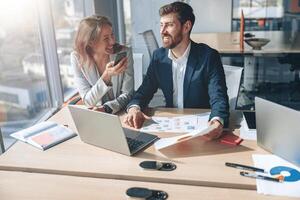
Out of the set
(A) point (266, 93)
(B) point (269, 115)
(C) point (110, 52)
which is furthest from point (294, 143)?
(A) point (266, 93)

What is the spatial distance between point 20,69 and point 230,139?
175 centimetres

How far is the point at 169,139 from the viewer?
1.54 metres

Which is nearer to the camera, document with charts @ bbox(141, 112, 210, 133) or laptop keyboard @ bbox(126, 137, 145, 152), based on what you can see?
laptop keyboard @ bbox(126, 137, 145, 152)

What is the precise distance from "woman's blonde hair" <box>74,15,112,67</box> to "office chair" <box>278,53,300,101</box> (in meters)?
2.25

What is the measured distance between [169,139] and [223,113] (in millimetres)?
317

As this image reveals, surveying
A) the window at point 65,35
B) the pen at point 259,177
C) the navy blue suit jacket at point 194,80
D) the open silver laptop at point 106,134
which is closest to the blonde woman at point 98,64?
the navy blue suit jacket at point 194,80

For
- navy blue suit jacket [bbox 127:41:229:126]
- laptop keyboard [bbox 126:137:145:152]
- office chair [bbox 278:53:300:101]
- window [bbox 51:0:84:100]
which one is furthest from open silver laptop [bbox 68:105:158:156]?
office chair [bbox 278:53:300:101]

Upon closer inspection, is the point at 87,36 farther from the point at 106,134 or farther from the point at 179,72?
the point at 106,134

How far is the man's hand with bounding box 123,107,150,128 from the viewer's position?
172cm

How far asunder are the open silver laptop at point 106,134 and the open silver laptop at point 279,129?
1.59ft

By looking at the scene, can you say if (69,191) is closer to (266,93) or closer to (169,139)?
(169,139)

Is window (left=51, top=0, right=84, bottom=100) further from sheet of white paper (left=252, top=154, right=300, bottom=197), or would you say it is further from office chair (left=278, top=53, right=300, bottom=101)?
office chair (left=278, top=53, right=300, bottom=101)

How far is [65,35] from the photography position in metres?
3.13

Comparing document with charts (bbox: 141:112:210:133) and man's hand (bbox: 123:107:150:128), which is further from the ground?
man's hand (bbox: 123:107:150:128)
